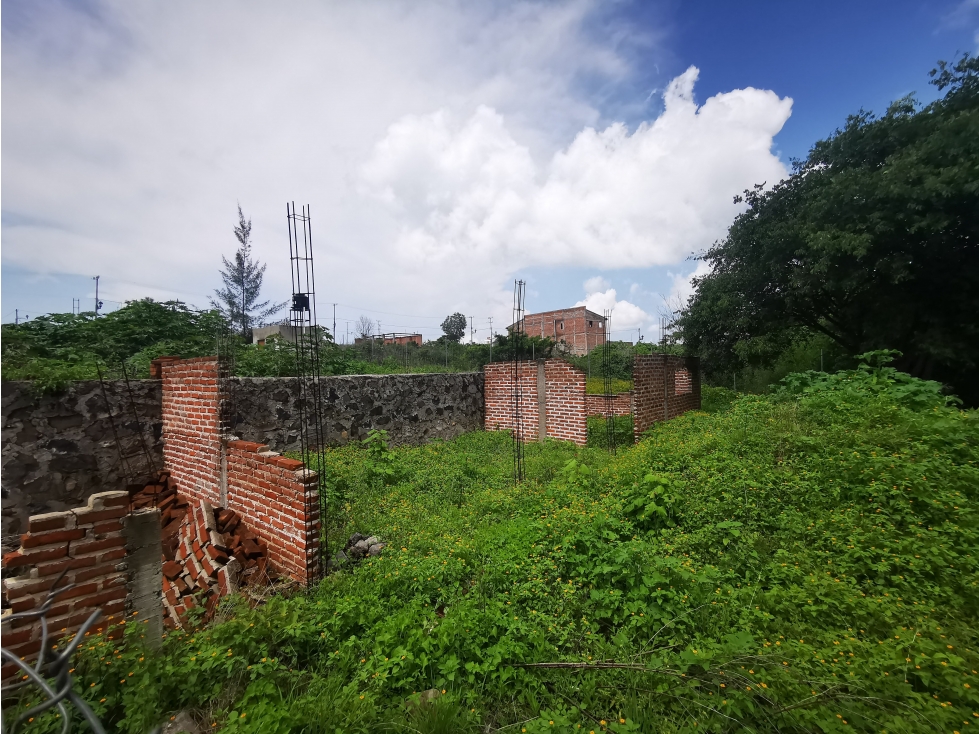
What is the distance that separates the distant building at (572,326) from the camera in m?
37.5

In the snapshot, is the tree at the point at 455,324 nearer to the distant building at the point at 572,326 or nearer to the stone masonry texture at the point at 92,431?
the distant building at the point at 572,326

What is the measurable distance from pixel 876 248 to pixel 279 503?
11678mm

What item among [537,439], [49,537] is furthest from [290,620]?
[537,439]

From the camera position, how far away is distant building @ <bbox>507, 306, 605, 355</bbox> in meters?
37.5

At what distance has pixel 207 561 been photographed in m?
3.85

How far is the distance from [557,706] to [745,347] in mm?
11243

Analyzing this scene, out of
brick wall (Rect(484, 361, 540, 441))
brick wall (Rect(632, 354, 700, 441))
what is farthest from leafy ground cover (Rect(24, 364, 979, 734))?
brick wall (Rect(484, 361, 540, 441))

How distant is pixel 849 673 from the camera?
7.64 feet

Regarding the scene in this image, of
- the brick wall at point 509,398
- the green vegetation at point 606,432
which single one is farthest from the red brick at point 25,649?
the green vegetation at point 606,432

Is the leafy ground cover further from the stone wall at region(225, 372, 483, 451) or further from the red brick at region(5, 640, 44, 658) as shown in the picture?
the stone wall at region(225, 372, 483, 451)

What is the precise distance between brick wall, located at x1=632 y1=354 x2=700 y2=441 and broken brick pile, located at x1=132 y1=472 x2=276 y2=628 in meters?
6.93

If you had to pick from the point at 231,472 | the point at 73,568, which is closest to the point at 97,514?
the point at 73,568

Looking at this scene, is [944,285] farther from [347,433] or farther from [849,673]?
[347,433]

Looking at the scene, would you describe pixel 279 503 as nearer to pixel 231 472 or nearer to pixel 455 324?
pixel 231 472
